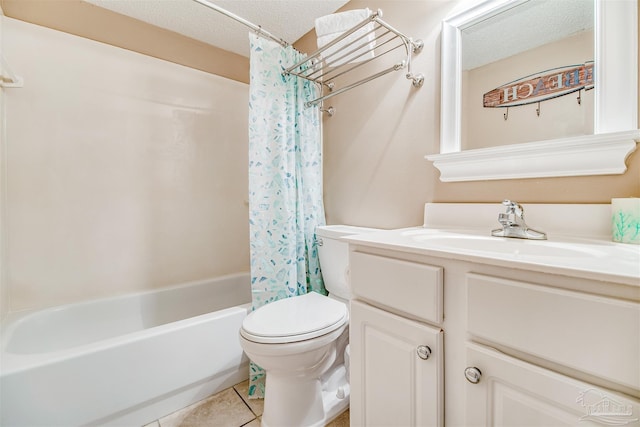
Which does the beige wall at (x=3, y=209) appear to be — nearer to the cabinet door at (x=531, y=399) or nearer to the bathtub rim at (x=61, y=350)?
the bathtub rim at (x=61, y=350)

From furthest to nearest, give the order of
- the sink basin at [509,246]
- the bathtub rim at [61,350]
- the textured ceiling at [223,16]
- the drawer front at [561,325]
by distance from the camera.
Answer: the textured ceiling at [223,16] < the bathtub rim at [61,350] < the sink basin at [509,246] < the drawer front at [561,325]

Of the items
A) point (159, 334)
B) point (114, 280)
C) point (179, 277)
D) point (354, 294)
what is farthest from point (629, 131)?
point (114, 280)

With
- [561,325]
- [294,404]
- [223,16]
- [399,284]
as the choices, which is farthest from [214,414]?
[223,16]

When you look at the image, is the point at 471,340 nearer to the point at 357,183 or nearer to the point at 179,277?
the point at 357,183

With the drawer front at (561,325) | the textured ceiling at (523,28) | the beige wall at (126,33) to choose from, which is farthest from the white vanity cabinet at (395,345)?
the beige wall at (126,33)


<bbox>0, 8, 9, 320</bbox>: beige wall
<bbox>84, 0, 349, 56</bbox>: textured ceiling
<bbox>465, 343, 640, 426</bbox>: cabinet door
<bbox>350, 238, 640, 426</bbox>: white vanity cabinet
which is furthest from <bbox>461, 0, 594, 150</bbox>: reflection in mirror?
<bbox>0, 8, 9, 320</bbox>: beige wall

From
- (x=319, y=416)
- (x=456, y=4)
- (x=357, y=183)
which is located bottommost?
(x=319, y=416)

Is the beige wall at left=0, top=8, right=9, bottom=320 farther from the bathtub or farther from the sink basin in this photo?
the sink basin

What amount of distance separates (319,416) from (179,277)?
4.32 feet

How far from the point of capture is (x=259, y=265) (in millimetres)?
1417

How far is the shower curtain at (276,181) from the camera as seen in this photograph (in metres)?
1.41

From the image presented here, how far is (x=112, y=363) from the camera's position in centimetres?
105

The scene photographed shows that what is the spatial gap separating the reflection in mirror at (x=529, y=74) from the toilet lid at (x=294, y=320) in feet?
2.99

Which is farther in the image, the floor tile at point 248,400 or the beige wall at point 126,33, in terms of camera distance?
the beige wall at point 126,33
